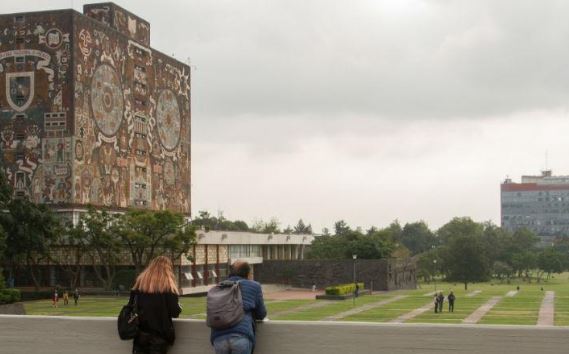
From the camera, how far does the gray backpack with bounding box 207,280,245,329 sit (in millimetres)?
6641

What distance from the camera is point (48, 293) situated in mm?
55250

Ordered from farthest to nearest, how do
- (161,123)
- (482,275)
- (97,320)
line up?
1. (482,275)
2. (161,123)
3. (97,320)

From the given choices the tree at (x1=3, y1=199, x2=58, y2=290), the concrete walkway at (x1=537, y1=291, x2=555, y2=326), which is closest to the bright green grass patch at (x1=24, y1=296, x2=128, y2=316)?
the tree at (x1=3, y1=199, x2=58, y2=290)

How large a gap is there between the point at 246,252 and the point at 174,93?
1584 centimetres

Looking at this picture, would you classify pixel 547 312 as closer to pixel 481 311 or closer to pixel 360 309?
pixel 481 311

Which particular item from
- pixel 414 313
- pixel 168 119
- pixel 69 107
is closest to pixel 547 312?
pixel 414 313

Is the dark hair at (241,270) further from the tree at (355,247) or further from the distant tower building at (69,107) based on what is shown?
the tree at (355,247)

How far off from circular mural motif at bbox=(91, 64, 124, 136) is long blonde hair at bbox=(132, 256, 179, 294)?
5303 centimetres

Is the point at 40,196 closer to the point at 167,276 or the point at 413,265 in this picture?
the point at 413,265

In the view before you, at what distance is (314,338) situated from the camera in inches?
276

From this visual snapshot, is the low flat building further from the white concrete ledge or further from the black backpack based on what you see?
the black backpack

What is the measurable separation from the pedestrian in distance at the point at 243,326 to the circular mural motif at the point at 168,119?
62.2 metres

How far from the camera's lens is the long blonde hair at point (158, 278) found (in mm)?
6934

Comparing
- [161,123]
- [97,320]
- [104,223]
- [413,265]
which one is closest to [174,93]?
[161,123]
